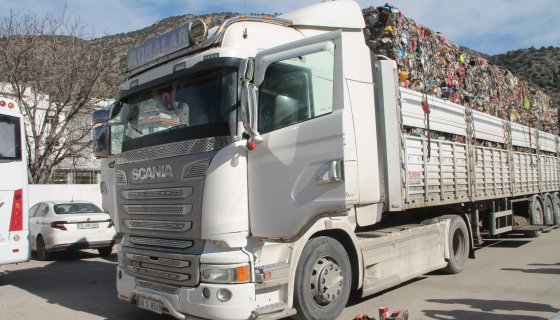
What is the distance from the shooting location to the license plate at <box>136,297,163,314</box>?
4.95m

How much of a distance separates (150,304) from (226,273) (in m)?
1.13

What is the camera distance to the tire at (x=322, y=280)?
4914mm

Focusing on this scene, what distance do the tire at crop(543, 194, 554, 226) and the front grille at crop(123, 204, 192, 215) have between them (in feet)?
36.8

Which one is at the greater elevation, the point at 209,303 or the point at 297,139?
the point at 297,139

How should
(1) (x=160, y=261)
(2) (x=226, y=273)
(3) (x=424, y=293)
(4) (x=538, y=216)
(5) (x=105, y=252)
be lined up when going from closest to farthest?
(2) (x=226, y=273) → (1) (x=160, y=261) → (3) (x=424, y=293) → (4) (x=538, y=216) → (5) (x=105, y=252)

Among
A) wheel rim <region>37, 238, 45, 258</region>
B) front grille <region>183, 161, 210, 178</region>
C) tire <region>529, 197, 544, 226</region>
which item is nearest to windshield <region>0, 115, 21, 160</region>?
wheel rim <region>37, 238, 45, 258</region>

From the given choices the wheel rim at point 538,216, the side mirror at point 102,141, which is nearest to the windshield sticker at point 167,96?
the side mirror at point 102,141

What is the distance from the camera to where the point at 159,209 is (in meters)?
5.02

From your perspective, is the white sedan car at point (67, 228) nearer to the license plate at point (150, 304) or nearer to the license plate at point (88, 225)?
the license plate at point (88, 225)

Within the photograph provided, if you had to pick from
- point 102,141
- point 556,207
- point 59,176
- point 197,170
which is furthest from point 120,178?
point 59,176

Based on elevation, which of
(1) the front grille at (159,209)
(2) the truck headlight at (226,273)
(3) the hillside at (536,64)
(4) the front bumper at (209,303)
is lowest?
(4) the front bumper at (209,303)

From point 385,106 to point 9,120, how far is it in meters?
6.51

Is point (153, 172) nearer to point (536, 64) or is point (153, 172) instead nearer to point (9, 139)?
point (9, 139)

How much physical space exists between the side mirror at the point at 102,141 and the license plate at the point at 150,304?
77.3 inches
